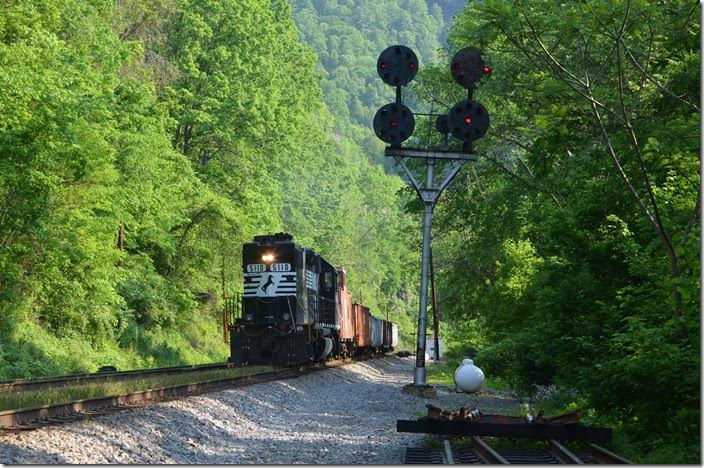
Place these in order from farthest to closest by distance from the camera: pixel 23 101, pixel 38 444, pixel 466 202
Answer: pixel 466 202 < pixel 23 101 < pixel 38 444

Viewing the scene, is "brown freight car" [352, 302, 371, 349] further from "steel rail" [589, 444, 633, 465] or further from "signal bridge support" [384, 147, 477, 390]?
"steel rail" [589, 444, 633, 465]

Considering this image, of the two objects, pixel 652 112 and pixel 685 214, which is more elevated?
pixel 652 112

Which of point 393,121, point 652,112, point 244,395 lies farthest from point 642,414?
point 393,121

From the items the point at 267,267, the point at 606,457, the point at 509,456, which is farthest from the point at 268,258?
the point at 606,457

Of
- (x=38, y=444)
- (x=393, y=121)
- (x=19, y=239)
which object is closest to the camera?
(x=38, y=444)

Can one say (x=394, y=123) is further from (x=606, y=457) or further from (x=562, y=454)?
(x=606, y=457)

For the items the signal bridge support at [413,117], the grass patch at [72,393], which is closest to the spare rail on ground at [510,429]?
the grass patch at [72,393]

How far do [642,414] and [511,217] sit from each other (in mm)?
22490

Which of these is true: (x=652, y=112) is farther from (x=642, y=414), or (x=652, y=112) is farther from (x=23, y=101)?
(x=23, y=101)

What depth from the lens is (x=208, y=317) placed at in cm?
5325

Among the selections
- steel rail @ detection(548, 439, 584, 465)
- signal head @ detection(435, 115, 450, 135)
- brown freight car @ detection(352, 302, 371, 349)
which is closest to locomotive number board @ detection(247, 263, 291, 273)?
signal head @ detection(435, 115, 450, 135)

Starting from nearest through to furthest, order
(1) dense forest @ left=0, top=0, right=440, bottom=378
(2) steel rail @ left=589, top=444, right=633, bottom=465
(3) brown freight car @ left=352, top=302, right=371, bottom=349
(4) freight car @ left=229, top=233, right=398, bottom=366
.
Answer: (2) steel rail @ left=589, top=444, right=633, bottom=465
(1) dense forest @ left=0, top=0, right=440, bottom=378
(4) freight car @ left=229, top=233, right=398, bottom=366
(3) brown freight car @ left=352, top=302, right=371, bottom=349

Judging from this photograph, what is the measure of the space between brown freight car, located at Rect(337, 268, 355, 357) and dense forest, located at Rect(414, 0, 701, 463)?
11090 mm

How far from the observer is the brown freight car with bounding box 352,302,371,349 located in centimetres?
4819
